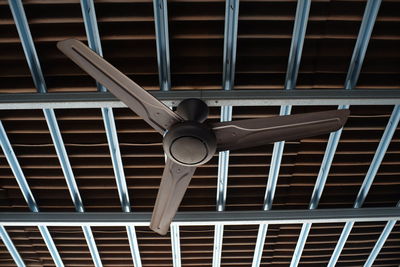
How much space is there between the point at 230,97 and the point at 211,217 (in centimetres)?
301

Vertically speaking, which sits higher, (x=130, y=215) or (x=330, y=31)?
(x=330, y=31)

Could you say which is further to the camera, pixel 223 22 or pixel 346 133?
pixel 346 133

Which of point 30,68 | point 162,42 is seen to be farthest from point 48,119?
point 162,42

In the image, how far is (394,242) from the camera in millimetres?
10523

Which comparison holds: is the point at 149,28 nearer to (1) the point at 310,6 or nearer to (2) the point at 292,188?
(1) the point at 310,6

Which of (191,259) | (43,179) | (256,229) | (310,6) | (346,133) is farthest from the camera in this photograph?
(191,259)

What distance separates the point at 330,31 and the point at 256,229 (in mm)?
4730

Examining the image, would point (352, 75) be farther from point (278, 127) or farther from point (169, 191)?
point (169, 191)

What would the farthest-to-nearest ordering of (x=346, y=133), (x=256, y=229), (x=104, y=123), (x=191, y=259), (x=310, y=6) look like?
(x=191, y=259)
(x=256, y=229)
(x=346, y=133)
(x=104, y=123)
(x=310, y=6)

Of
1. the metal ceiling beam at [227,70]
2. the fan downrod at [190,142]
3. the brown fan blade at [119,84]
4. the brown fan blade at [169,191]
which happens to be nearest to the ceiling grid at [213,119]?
the metal ceiling beam at [227,70]

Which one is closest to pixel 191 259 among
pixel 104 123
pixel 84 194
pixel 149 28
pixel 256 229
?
pixel 256 229

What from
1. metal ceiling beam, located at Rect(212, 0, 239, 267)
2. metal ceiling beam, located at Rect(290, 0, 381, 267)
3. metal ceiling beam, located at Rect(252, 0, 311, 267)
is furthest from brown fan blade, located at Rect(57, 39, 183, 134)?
metal ceiling beam, located at Rect(290, 0, 381, 267)

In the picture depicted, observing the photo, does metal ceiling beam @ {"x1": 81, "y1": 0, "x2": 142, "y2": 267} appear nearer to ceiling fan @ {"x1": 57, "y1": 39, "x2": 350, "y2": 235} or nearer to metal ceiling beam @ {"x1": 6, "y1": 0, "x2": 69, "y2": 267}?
metal ceiling beam @ {"x1": 6, "y1": 0, "x2": 69, "y2": 267}

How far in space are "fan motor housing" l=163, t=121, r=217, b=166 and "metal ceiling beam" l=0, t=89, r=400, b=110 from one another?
180 centimetres
